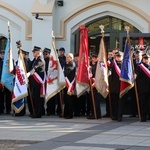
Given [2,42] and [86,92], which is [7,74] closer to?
[86,92]

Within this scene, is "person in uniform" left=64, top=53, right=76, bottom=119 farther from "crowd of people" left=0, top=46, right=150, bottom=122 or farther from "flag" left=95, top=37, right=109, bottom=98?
"flag" left=95, top=37, right=109, bottom=98

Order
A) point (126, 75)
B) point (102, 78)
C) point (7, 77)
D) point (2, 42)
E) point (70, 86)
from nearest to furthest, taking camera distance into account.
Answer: point (126, 75)
point (102, 78)
point (70, 86)
point (7, 77)
point (2, 42)

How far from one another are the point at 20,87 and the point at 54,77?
1002 mm

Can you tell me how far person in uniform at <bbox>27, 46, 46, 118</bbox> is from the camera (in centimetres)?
1515

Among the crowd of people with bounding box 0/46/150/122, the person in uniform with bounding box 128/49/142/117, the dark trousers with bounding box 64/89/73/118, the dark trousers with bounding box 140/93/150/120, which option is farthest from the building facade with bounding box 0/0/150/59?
the dark trousers with bounding box 140/93/150/120

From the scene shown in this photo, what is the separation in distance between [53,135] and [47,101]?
384 cm

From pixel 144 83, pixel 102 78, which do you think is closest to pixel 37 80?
pixel 102 78

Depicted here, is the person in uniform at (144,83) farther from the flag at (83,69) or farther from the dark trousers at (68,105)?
the dark trousers at (68,105)

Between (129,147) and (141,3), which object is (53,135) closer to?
(129,147)

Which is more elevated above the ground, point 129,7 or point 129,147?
point 129,7

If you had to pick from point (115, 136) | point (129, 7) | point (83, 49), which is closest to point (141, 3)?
point (129, 7)

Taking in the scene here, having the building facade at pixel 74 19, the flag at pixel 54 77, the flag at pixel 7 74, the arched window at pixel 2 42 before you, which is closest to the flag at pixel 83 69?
the flag at pixel 54 77

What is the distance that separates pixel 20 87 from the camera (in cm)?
1521

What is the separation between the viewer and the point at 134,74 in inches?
562
